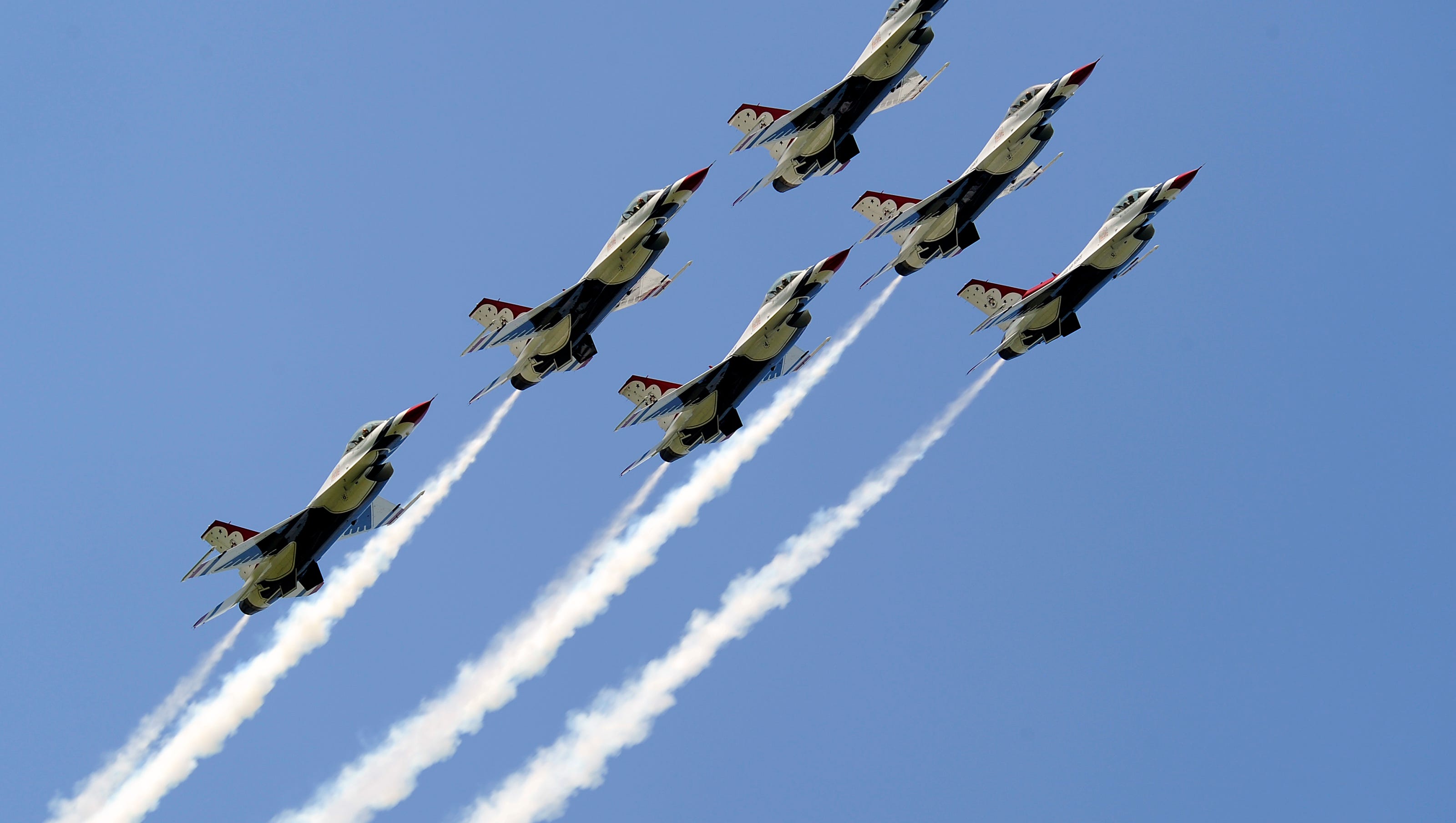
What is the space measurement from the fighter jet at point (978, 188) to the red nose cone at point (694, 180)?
23.7ft

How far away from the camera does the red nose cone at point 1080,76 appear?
7319 cm

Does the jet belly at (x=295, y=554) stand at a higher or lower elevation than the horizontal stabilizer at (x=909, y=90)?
lower

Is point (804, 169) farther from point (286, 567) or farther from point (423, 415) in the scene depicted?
point (286, 567)

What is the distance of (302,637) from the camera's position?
7644 centimetres

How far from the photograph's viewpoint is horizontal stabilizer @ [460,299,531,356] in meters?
70.8

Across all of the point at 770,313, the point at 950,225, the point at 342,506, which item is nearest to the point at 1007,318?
the point at 950,225

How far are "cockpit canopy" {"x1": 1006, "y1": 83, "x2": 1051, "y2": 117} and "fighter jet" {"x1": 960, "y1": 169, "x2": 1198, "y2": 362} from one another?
5.45 metres

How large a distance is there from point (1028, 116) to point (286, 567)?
33.9m

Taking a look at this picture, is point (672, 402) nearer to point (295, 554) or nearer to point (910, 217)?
point (910, 217)

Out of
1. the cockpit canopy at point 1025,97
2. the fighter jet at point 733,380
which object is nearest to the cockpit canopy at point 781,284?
the fighter jet at point 733,380

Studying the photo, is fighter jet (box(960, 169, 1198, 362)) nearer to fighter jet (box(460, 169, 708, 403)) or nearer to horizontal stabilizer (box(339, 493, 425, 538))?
fighter jet (box(460, 169, 708, 403))

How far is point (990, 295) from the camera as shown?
74812 mm

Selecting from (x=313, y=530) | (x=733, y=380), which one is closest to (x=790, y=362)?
(x=733, y=380)

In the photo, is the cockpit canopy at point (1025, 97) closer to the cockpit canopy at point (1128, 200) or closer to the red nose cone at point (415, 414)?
the cockpit canopy at point (1128, 200)
